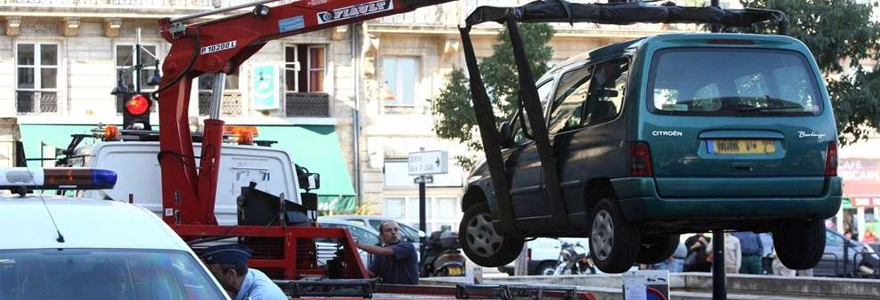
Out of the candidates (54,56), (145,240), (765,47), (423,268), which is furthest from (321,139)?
(145,240)

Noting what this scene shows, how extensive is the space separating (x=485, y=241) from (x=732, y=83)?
3.09m

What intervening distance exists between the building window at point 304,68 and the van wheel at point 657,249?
102ft

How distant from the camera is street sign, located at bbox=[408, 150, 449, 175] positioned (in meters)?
31.2

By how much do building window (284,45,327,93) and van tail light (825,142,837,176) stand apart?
110ft

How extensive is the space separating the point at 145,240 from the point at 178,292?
0.32 m

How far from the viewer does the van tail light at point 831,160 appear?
11805mm

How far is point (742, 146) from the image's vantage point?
11.6 metres

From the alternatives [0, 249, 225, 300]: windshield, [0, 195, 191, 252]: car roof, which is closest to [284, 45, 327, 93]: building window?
[0, 195, 191, 252]: car roof

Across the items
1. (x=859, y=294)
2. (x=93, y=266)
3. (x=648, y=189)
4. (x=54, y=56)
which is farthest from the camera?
(x=54, y=56)

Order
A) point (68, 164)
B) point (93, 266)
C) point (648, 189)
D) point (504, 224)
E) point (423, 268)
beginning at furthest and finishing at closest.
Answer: point (423, 268) < point (68, 164) < point (504, 224) < point (648, 189) < point (93, 266)

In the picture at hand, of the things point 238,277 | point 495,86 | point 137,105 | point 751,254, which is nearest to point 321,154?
point 495,86

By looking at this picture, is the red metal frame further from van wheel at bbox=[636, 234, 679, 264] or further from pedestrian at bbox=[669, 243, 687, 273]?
pedestrian at bbox=[669, 243, 687, 273]

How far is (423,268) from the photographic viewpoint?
32.5 meters

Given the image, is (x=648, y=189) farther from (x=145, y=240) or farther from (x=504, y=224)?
(x=145, y=240)
